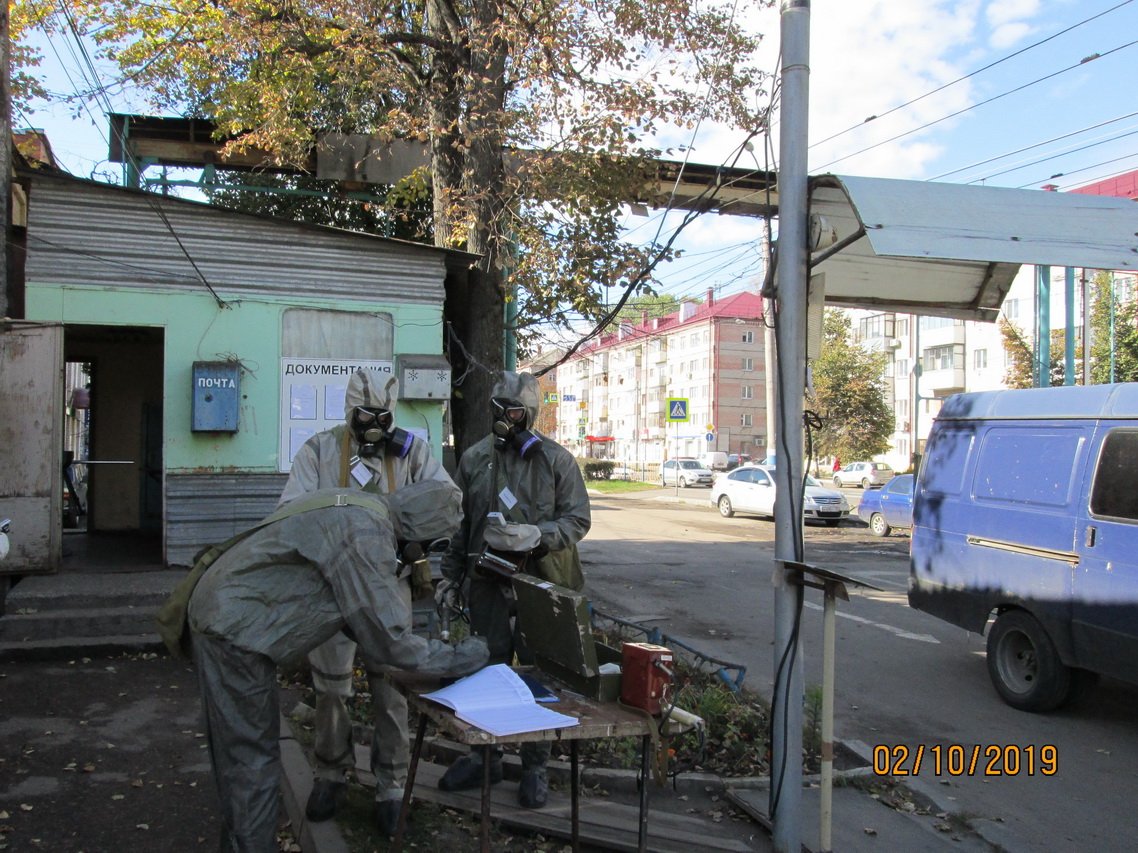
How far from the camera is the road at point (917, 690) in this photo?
4.96 metres

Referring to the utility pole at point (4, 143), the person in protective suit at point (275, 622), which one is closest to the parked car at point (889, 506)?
Answer: the utility pole at point (4, 143)

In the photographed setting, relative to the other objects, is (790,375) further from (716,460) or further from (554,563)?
(716,460)

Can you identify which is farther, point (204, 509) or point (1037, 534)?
point (204, 509)

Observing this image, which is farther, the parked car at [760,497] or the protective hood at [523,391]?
the parked car at [760,497]

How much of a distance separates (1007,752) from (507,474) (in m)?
3.92

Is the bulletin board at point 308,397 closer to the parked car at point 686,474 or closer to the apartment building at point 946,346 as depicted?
the apartment building at point 946,346

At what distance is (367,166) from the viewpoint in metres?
13.1

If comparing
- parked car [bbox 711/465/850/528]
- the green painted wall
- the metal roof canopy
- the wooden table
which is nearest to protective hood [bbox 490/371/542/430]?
the metal roof canopy

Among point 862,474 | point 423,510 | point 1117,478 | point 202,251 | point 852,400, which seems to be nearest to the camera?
point 423,510

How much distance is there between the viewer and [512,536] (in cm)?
414

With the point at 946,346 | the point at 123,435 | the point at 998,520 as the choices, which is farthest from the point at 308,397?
the point at 946,346

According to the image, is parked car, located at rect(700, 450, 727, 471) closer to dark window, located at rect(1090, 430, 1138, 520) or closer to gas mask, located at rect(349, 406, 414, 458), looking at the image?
dark window, located at rect(1090, 430, 1138, 520)

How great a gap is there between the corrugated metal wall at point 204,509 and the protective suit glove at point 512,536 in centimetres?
483
